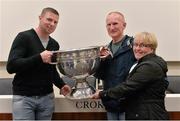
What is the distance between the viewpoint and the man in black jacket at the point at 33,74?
181 cm

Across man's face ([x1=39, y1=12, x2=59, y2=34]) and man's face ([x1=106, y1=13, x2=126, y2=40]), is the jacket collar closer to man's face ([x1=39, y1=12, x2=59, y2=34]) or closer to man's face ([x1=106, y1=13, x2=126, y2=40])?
man's face ([x1=106, y1=13, x2=126, y2=40])

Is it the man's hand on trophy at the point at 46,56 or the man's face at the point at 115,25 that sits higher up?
the man's face at the point at 115,25

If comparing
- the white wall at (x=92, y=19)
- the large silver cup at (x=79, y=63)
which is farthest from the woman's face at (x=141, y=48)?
the white wall at (x=92, y=19)

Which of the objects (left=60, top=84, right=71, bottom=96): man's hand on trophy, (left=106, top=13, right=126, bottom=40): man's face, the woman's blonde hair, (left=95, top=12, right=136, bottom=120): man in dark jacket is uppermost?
(left=106, top=13, right=126, bottom=40): man's face

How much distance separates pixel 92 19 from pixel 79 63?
5.82 feet

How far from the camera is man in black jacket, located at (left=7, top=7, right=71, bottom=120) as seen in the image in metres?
1.81

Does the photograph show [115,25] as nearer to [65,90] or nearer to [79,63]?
[79,63]

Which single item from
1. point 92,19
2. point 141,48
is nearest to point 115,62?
point 141,48

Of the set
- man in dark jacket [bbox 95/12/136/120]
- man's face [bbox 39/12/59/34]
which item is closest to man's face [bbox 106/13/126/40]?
man in dark jacket [bbox 95/12/136/120]

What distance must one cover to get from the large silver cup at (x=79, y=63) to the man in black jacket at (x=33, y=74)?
0.11 m

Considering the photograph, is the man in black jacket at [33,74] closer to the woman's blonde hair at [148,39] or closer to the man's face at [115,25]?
the man's face at [115,25]

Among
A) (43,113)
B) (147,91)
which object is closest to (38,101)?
(43,113)

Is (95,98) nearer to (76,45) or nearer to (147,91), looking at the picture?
(147,91)

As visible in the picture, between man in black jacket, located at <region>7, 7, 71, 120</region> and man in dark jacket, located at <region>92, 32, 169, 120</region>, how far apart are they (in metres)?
0.45
